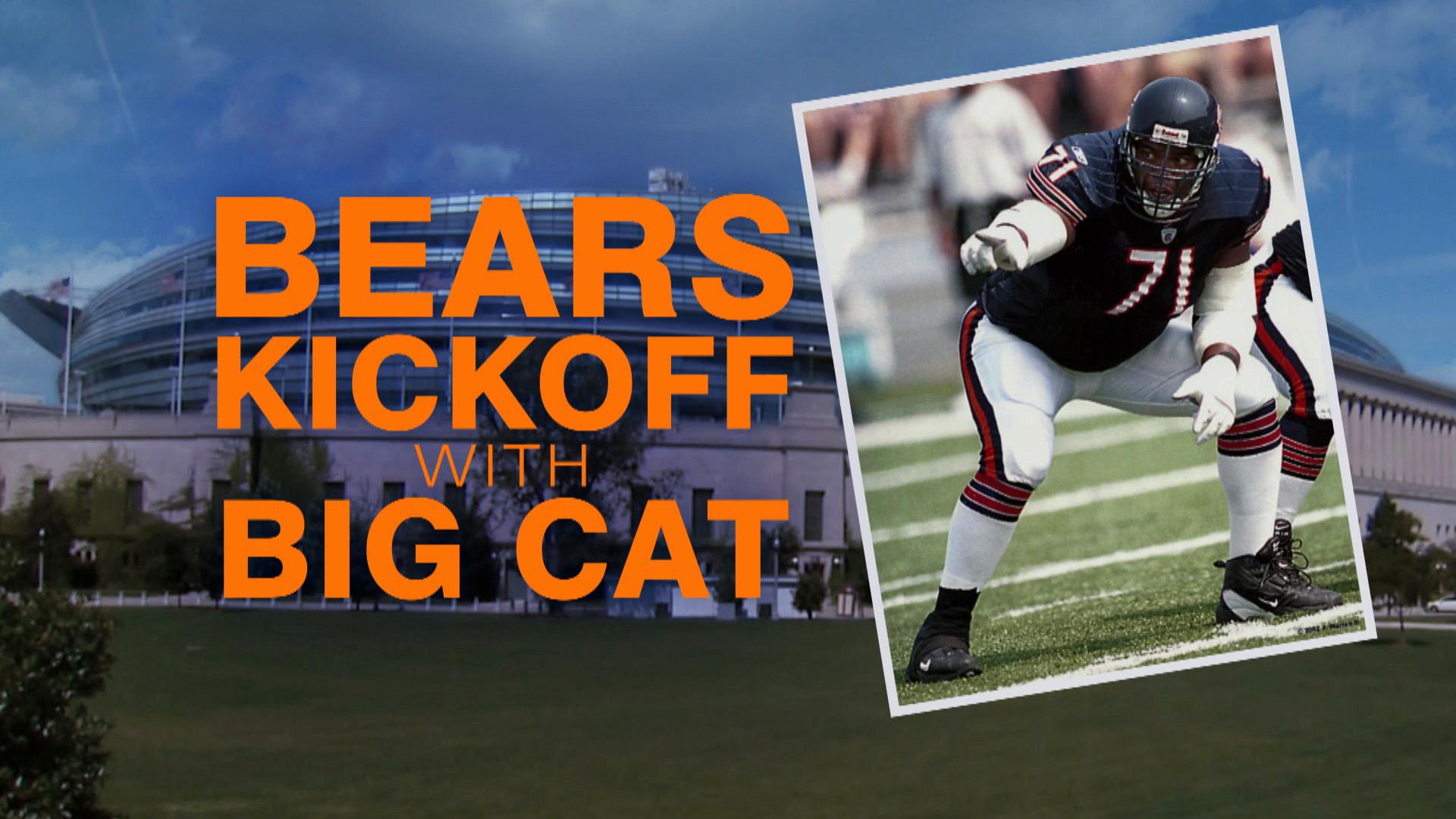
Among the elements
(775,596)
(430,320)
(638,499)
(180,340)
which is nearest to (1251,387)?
(775,596)

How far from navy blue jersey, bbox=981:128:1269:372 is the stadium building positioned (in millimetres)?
42082

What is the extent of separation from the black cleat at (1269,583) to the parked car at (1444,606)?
32367mm

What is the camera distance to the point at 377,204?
12.8 m

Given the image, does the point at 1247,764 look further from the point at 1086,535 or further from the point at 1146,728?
the point at 1086,535

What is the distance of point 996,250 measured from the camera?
3.08 meters

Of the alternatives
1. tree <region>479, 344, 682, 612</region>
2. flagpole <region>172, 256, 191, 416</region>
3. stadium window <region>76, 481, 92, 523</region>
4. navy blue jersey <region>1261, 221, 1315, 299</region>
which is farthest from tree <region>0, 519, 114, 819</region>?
flagpole <region>172, 256, 191, 416</region>

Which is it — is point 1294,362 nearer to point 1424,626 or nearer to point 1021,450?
point 1021,450

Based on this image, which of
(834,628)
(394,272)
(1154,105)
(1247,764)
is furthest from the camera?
(394,272)

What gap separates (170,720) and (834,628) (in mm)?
22100

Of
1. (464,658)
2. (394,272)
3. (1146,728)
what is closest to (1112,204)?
(1146,728)

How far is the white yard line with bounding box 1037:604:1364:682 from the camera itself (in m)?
3.58

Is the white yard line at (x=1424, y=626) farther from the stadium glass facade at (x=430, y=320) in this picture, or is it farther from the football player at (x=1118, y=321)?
the football player at (x=1118, y=321)

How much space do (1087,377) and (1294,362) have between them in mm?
553

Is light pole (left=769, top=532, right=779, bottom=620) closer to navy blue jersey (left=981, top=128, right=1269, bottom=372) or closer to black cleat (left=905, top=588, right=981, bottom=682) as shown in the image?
black cleat (left=905, top=588, right=981, bottom=682)
